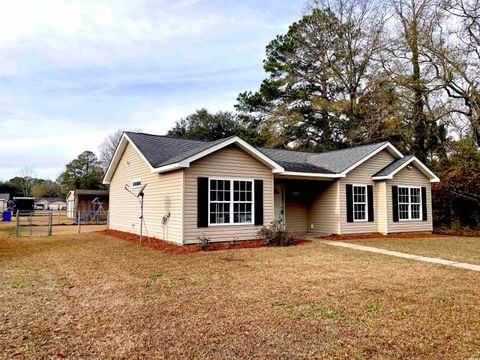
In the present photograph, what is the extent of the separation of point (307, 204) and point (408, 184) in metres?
4.61

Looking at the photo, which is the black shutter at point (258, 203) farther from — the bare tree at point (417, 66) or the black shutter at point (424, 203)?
the bare tree at point (417, 66)

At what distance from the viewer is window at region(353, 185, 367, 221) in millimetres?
14255

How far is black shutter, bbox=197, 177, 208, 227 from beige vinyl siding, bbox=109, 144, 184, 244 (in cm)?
54

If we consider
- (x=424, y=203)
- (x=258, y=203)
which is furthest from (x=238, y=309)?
(x=424, y=203)

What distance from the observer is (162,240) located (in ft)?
37.7

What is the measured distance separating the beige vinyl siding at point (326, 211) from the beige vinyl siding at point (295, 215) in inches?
10.8

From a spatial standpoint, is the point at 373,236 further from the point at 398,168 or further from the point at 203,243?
the point at 203,243

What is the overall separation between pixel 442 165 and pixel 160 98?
17.6 m

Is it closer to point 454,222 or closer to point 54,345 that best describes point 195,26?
point 54,345

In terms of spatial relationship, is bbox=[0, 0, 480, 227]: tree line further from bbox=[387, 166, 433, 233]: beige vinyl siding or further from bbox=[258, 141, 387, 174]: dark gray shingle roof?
bbox=[258, 141, 387, 174]: dark gray shingle roof

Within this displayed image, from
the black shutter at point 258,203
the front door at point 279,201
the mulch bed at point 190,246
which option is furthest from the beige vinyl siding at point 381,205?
the black shutter at point 258,203

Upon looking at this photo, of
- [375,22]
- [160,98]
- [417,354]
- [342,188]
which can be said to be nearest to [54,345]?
[417,354]

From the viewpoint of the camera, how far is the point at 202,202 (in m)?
10.4

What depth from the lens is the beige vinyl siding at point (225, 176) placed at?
405 inches
